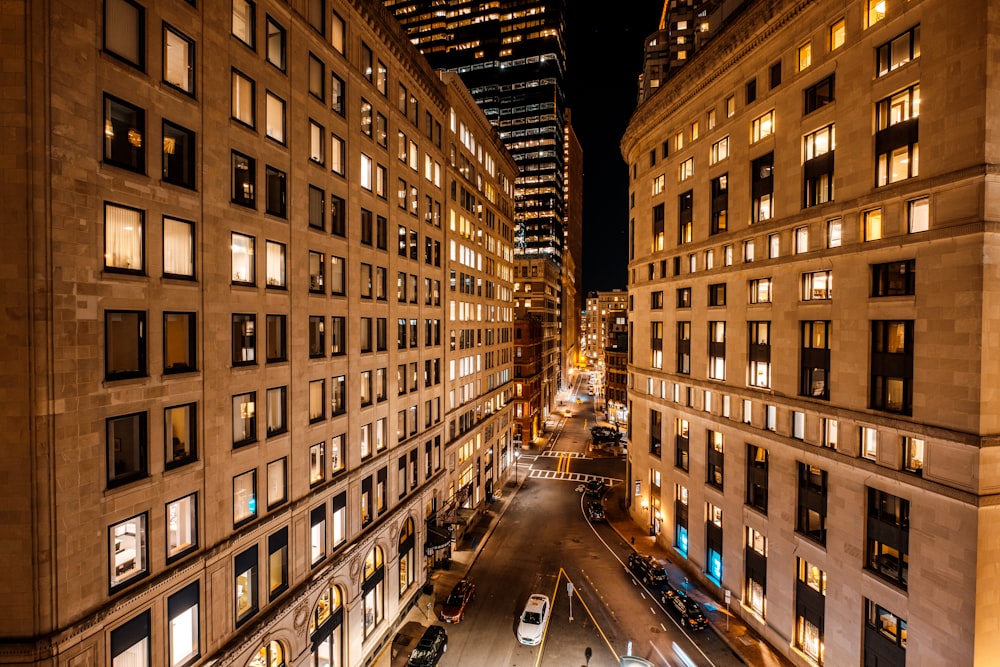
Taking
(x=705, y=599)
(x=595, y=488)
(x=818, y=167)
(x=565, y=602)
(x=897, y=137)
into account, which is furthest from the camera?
(x=595, y=488)

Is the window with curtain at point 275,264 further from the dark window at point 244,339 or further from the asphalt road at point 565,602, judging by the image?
the asphalt road at point 565,602

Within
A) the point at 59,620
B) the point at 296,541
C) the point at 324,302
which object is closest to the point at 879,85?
the point at 324,302

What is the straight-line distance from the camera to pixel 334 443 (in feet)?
90.8

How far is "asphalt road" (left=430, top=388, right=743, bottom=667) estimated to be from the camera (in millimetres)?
30906

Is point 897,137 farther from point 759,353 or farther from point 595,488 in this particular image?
point 595,488

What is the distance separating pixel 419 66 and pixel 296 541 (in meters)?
33.6

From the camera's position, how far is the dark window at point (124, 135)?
610 inches

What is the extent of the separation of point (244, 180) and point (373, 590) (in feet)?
82.5

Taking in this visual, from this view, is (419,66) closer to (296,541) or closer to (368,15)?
(368,15)

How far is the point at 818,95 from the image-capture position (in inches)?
1188

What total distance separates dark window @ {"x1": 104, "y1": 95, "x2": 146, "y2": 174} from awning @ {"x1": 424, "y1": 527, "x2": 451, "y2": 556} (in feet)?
105

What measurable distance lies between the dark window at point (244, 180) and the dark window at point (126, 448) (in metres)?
9.44

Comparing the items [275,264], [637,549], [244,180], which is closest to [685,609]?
[637,549]

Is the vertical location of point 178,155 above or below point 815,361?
above
